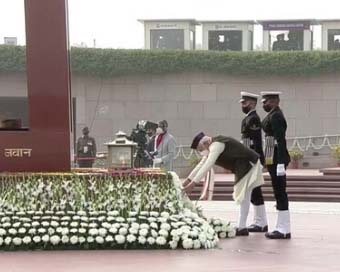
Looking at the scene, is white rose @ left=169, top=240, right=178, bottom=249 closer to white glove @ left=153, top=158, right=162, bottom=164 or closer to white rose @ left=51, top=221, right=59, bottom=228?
white rose @ left=51, top=221, right=59, bottom=228

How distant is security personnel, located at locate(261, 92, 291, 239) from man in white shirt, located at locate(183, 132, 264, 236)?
17cm

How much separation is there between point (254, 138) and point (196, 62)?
49.7 ft

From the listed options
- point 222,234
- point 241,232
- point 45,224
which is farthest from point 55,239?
point 241,232

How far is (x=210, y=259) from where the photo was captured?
6.64 metres

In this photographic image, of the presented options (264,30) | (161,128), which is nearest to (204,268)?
(161,128)

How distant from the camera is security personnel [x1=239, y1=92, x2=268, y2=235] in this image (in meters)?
8.36

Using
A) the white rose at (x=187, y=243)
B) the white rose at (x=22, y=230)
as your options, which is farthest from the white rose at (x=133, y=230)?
the white rose at (x=22, y=230)

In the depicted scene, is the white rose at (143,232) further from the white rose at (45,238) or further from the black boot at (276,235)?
the black boot at (276,235)

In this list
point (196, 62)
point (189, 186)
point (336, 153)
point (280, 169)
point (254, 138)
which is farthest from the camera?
point (196, 62)

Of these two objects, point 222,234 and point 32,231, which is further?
point 222,234

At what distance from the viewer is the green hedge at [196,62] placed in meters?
23.3

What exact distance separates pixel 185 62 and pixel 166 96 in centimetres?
127

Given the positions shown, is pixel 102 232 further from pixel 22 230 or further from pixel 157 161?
pixel 157 161

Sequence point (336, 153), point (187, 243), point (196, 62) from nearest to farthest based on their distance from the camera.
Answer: point (187, 243) < point (336, 153) < point (196, 62)
